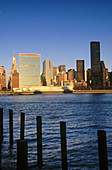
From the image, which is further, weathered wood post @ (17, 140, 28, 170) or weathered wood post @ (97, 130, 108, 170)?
weathered wood post @ (97, 130, 108, 170)

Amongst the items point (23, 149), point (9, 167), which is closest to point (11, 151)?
point (9, 167)

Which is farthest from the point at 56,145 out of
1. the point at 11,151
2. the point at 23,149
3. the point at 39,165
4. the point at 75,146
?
the point at 23,149

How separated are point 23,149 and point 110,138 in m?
15.4

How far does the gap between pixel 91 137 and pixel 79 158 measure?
7.48 meters

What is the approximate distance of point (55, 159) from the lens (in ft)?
56.4

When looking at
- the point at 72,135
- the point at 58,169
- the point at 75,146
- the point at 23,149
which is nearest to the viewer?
the point at 23,149

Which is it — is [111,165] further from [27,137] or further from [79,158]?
[27,137]

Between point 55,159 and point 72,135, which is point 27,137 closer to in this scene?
point 72,135

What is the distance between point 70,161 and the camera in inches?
663

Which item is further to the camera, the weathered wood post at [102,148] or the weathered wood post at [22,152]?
the weathered wood post at [102,148]

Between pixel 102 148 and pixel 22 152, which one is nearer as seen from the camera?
pixel 22 152

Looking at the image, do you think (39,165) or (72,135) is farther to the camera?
(72,135)

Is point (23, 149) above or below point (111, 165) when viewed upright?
above

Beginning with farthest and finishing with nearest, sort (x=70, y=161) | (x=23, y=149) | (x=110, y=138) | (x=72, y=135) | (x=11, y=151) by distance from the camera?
Result: (x=72, y=135)
(x=110, y=138)
(x=11, y=151)
(x=70, y=161)
(x=23, y=149)
